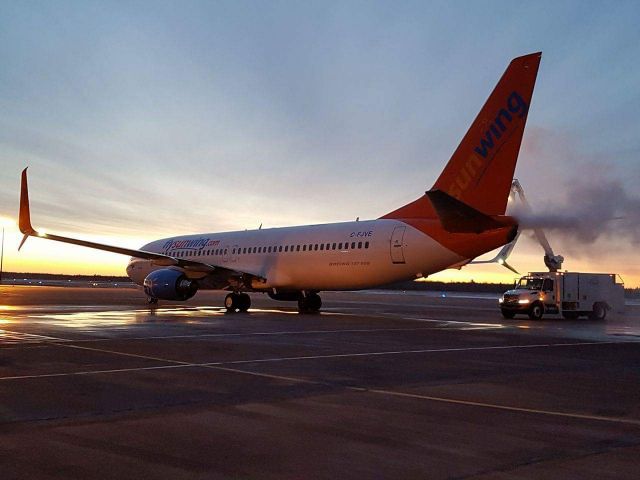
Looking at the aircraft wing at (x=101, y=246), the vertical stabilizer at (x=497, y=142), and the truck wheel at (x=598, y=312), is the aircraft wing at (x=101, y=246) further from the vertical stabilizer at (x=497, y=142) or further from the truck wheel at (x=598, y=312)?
the truck wheel at (x=598, y=312)

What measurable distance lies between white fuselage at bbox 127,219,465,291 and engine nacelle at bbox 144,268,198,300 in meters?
3.19

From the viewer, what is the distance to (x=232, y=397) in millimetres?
8945

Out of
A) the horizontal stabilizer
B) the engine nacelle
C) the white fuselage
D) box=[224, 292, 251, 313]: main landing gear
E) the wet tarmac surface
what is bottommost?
the wet tarmac surface

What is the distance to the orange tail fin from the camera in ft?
76.1

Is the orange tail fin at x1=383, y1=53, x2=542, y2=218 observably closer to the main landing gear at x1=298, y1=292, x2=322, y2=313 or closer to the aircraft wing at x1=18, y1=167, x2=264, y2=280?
the main landing gear at x1=298, y1=292, x2=322, y2=313

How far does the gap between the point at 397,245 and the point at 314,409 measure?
18.4 m

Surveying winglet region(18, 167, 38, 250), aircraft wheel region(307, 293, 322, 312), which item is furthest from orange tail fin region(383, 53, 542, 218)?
winglet region(18, 167, 38, 250)

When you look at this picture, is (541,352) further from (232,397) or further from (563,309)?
(563,309)

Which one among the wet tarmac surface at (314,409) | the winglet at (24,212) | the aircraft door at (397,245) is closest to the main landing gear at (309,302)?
the aircraft door at (397,245)

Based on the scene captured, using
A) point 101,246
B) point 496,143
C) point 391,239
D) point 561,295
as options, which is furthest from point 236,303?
point 561,295

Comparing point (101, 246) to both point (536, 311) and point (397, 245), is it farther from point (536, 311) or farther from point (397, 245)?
point (536, 311)

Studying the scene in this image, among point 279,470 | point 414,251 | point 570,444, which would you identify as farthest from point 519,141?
point 279,470

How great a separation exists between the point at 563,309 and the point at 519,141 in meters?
10.6

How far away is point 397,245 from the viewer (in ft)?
85.9
